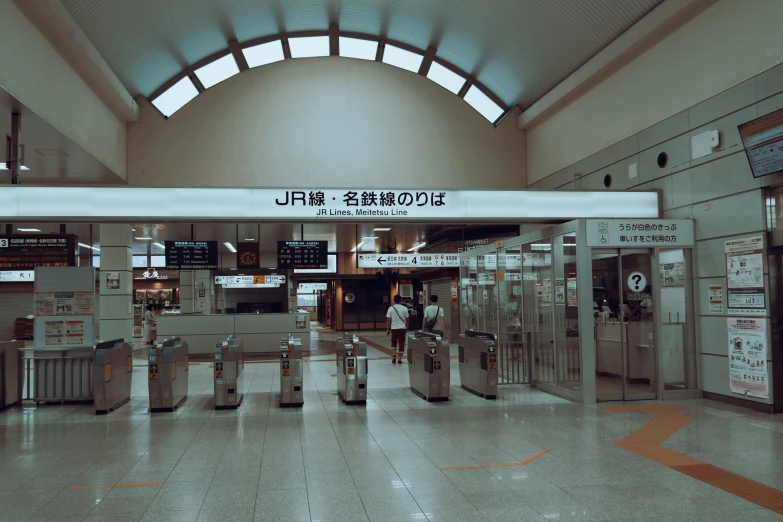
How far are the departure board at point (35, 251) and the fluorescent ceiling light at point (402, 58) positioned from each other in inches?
295

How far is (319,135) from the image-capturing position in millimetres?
13367

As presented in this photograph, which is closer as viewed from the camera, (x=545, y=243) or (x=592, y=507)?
(x=592, y=507)

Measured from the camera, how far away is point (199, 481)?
5.17m

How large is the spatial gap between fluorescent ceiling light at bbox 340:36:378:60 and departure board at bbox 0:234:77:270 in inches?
272

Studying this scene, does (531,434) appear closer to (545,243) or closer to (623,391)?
(623,391)

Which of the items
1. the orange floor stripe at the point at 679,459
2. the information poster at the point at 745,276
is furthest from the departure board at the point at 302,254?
the information poster at the point at 745,276

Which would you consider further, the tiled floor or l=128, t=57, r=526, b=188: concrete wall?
l=128, t=57, r=526, b=188: concrete wall

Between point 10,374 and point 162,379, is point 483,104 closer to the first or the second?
point 162,379

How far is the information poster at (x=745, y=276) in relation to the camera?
25.2ft

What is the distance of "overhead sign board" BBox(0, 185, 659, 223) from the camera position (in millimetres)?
8023

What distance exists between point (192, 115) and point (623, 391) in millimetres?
10118

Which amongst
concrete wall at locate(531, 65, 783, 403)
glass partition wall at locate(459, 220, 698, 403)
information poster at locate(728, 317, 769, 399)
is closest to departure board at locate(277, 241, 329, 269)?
glass partition wall at locate(459, 220, 698, 403)

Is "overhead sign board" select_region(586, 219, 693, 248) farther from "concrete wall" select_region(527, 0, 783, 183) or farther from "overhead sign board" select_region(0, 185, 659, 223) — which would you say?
"concrete wall" select_region(527, 0, 783, 183)

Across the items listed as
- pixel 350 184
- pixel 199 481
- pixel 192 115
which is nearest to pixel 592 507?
pixel 199 481
